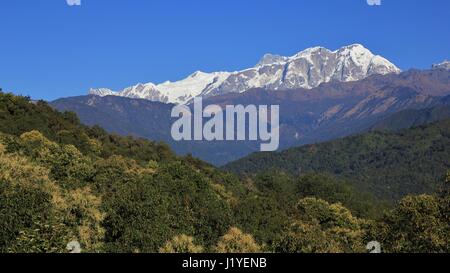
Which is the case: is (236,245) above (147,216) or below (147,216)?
below

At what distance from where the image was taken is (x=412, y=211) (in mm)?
44344

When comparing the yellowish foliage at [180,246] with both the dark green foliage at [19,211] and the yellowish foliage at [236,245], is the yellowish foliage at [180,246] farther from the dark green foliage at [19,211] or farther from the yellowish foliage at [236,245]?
the dark green foliage at [19,211]

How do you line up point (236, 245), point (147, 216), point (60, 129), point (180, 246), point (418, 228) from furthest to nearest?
1. point (60, 129)
2. point (147, 216)
3. point (418, 228)
4. point (236, 245)
5. point (180, 246)

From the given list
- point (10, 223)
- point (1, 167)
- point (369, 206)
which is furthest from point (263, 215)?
point (369, 206)

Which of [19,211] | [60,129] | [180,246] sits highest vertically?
[60,129]

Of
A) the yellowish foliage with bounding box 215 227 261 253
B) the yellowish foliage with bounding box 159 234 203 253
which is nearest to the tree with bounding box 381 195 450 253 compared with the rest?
the yellowish foliage with bounding box 215 227 261 253

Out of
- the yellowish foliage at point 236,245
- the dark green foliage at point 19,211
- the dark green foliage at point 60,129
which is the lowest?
the yellowish foliage at point 236,245

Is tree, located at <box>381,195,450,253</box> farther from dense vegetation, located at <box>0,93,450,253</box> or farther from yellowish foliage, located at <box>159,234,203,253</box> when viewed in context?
yellowish foliage, located at <box>159,234,203,253</box>

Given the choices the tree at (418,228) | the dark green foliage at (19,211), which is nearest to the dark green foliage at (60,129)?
the dark green foliage at (19,211)

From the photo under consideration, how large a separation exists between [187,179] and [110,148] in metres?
60.3

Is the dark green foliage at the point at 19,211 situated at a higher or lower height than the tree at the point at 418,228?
higher

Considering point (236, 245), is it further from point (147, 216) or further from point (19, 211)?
point (19, 211)

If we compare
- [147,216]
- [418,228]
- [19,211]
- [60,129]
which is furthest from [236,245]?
[60,129]
